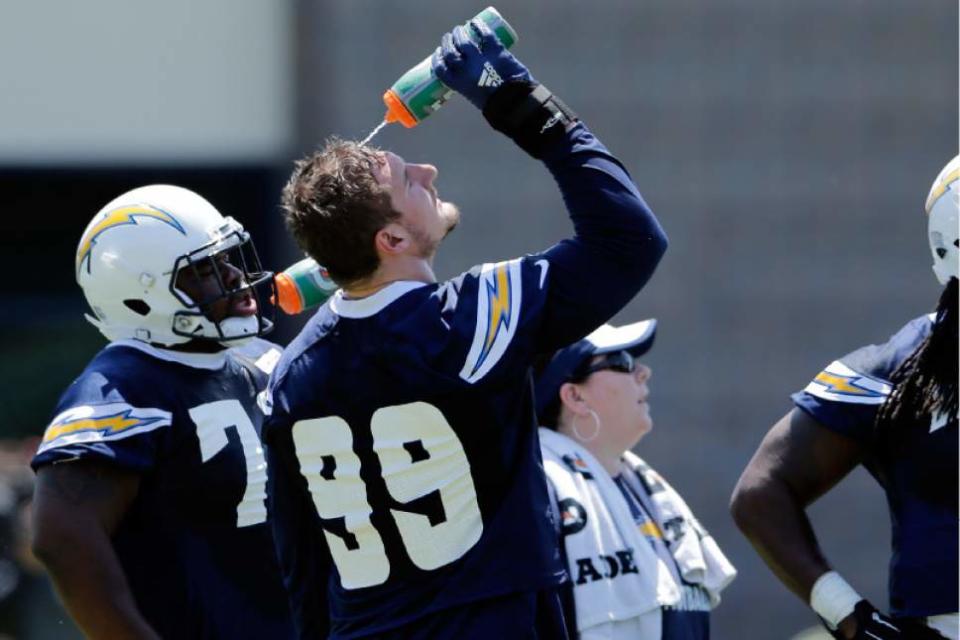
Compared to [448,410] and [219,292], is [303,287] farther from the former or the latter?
[448,410]

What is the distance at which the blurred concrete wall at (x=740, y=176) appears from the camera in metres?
8.25

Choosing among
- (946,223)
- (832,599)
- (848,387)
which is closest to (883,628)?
(832,599)

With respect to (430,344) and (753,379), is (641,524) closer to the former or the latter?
(430,344)

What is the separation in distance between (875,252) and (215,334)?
4870mm

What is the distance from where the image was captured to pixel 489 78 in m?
3.42

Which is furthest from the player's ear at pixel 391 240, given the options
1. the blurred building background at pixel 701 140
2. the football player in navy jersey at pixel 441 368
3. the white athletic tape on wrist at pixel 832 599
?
the blurred building background at pixel 701 140

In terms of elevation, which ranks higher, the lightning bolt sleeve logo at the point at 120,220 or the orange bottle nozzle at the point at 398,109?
the orange bottle nozzle at the point at 398,109

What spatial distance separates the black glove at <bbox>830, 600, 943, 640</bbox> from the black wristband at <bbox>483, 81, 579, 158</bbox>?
130 cm

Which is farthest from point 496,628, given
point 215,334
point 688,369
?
point 688,369

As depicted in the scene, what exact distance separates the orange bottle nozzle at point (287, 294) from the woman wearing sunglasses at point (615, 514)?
27.1 inches

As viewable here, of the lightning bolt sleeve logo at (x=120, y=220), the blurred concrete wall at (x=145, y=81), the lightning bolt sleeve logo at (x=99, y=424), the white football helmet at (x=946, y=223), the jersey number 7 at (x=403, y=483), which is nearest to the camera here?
the jersey number 7 at (x=403, y=483)

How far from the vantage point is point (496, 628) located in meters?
3.41

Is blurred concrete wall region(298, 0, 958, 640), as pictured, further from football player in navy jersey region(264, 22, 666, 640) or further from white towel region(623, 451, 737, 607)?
football player in navy jersey region(264, 22, 666, 640)

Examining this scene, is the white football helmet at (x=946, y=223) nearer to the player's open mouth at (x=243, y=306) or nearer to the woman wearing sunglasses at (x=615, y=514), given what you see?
the woman wearing sunglasses at (x=615, y=514)
